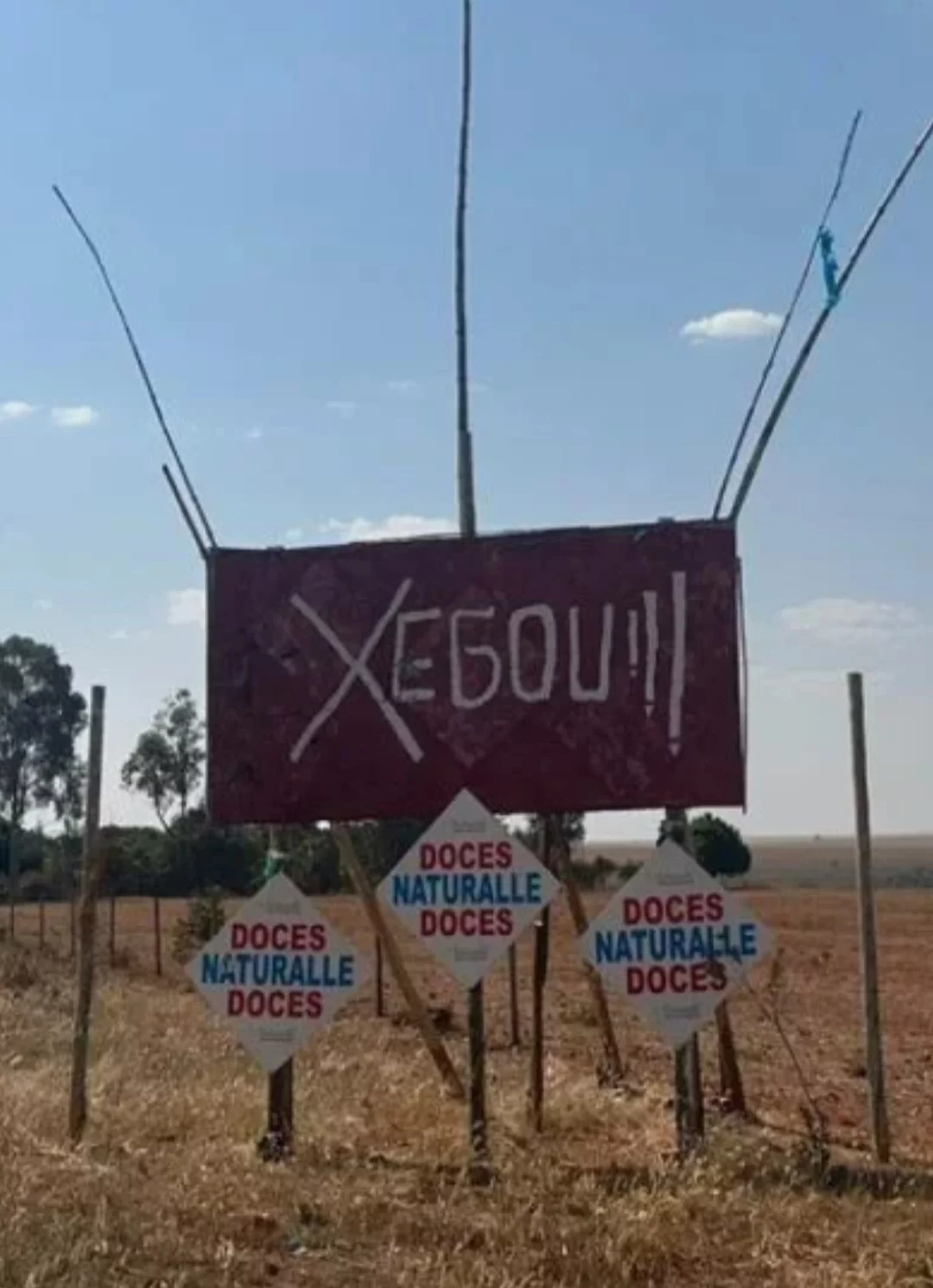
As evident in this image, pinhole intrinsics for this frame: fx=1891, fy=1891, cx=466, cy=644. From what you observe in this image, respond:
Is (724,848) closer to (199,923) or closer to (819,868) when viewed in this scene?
(199,923)

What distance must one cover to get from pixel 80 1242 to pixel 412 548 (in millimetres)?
3663

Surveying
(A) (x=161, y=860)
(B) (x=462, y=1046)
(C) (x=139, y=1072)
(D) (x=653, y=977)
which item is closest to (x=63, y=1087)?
(C) (x=139, y=1072)

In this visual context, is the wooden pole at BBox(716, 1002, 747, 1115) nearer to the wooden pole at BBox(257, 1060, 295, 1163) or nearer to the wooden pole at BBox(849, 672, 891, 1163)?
the wooden pole at BBox(849, 672, 891, 1163)

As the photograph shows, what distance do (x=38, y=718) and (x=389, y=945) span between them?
54701mm

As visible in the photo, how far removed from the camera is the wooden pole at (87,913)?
8461mm

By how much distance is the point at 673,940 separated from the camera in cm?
818

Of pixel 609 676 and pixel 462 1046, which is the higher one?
pixel 609 676

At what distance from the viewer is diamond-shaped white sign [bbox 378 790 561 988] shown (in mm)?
8227

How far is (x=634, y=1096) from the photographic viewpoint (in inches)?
387

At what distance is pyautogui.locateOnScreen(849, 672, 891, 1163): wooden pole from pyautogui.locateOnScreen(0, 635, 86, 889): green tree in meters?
54.3

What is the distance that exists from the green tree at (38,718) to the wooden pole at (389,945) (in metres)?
52.6

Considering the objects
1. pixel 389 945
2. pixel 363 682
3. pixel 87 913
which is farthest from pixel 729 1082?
pixel 87 913

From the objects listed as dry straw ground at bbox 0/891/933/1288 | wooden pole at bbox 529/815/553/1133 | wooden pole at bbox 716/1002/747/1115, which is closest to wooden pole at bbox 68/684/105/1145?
dry straw ground at bbox 0/891/933/1288

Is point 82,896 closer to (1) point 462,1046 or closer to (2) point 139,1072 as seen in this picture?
(2) point 139,1072
